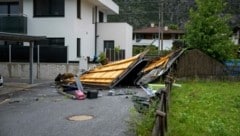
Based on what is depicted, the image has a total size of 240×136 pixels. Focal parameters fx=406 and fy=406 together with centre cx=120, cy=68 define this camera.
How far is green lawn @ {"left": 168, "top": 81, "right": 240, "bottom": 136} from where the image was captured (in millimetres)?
9422

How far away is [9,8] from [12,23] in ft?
8.07

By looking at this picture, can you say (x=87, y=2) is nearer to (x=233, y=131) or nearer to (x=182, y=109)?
(x=182, y=109)

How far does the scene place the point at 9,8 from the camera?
94.7 feet

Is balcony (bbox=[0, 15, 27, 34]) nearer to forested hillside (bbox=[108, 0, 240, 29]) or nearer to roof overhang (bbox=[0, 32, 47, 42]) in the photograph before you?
roof overhang (bbox=[0, 32, 47, 42])

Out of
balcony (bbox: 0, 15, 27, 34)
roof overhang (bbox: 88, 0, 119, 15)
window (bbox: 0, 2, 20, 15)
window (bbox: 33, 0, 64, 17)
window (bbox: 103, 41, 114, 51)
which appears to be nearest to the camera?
balcony (bbox: 0, 15, 27, 34)

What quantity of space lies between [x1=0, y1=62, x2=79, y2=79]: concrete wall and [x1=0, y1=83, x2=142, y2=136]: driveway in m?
7.00

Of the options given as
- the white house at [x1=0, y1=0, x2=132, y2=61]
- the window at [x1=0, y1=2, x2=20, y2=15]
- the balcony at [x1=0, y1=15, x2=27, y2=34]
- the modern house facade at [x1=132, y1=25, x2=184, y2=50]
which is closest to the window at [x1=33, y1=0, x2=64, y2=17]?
the white house at [x1=0, y1=0, x2=132, y2=61]

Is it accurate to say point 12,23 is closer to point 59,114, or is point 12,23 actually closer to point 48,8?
point 48,8

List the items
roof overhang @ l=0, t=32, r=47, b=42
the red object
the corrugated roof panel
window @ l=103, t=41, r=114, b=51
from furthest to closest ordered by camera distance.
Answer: window @ l=103, t=41, r=114, b=51 < the corrugated roof panel < roof overhang @ l=0, t=32, r=47, b=42 < the red object

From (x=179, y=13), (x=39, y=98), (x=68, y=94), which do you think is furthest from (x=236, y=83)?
(x=179, y=13)

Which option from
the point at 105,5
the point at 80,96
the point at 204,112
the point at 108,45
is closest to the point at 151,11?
the point at 105,5

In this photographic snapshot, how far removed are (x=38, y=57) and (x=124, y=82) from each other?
21.5ft

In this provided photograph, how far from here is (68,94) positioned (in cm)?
1786

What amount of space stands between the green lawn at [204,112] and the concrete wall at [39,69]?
882 cm
